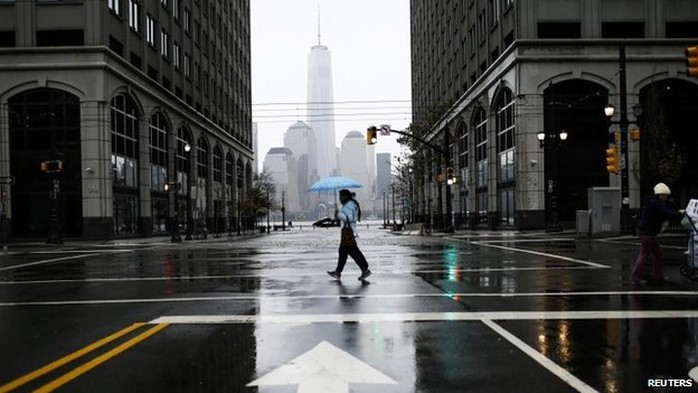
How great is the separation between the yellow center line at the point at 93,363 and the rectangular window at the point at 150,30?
141 ft

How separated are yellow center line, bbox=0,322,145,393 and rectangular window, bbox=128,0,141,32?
39.7 m

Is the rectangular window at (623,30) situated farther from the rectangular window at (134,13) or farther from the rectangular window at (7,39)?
the rectangular window at (7,39)

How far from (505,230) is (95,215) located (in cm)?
2704

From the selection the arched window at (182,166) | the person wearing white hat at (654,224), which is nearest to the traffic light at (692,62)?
the person wearing white hat at (654,224)

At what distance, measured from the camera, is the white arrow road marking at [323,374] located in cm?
514

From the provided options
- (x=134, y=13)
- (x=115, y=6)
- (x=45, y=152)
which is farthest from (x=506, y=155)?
(x=45, y=152)

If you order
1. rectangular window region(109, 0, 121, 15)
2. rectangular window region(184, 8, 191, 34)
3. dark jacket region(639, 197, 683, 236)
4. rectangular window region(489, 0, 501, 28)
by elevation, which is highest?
rectangular window region(184, 8, 191, 34)

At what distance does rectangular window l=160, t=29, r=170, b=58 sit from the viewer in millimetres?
50344

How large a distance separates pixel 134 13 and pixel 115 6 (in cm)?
407

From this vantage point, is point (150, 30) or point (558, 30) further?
point (150, 30)

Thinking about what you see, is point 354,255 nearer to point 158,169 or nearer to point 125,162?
point 125,162

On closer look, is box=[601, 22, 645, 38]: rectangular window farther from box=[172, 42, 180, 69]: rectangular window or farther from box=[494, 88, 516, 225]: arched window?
box=[172, 42, 180, 69]: rectangular window

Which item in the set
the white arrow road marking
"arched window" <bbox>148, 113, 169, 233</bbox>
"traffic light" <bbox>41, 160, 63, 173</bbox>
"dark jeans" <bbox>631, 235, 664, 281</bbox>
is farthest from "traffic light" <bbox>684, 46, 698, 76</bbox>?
"arched window" <bbox>148, 113, 169, 233</bbox>

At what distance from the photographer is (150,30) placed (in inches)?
1884
